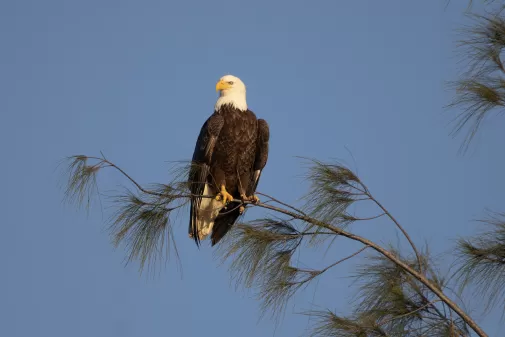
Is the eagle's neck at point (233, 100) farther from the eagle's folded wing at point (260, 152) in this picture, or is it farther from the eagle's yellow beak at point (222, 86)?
the eagle's folded wing at point (260, 152)

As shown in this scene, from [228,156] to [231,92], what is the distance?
56 centimetres

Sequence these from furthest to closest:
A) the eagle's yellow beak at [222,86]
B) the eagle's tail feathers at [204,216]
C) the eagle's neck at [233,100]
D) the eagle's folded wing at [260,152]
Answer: the eagle's yellow beak at [222,86]
the eagle's neck at [233,100]
the eagle's folded wing at [260,152]
the eagle's tail feathers at [204,216]

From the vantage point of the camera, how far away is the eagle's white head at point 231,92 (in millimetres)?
4883

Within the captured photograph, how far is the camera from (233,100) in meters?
4.89

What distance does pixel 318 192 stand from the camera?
3150 millimetres

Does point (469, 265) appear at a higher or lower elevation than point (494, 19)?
lower

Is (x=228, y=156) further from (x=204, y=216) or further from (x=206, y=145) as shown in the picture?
(x=204, y=216)

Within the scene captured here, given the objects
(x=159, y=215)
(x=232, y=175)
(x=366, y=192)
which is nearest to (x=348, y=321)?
(x=366, y=192)

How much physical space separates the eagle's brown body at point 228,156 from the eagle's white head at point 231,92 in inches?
2.4

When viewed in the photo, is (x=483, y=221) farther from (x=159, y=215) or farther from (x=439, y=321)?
(x=159, y=215)

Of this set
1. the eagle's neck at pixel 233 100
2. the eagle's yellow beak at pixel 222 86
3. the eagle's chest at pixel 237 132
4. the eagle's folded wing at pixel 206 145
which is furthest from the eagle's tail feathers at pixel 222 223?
the eagle's yellow beak at pixel 222 86

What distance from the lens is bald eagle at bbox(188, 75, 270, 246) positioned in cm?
462

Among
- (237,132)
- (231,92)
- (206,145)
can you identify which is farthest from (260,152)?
(231,92)

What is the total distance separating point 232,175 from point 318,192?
164 cm
